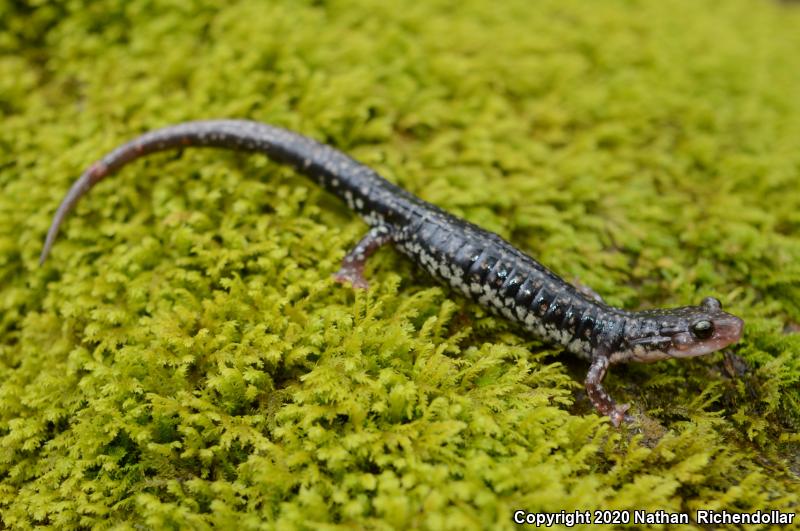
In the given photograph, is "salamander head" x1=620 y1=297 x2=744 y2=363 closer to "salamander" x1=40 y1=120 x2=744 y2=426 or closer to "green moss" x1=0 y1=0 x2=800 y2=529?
"salamander" x1=40 y1=120 x2=744 y2=426


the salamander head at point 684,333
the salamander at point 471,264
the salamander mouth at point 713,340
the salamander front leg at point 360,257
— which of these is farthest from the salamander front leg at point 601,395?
the salamander front leg at point 360,257

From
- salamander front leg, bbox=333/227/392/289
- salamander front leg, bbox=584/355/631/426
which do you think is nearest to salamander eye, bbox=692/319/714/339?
salamander front leg, bbox=584/355/631/426

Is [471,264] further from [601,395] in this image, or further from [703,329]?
[703,329]

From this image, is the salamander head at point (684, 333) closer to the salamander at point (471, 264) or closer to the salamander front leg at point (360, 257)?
the salamander at point (471, 264)

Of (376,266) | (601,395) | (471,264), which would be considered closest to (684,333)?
(601,395)

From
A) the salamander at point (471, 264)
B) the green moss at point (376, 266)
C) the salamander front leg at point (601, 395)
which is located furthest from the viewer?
the salamander at point (471, 264)

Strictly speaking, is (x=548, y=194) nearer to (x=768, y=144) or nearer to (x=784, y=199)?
(x=784, y=199)

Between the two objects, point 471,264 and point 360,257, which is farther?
point 360,257

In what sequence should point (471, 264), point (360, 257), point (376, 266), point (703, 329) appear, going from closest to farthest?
point (703, 329), point (471, 264), point (360, 257), point (376, 266)
